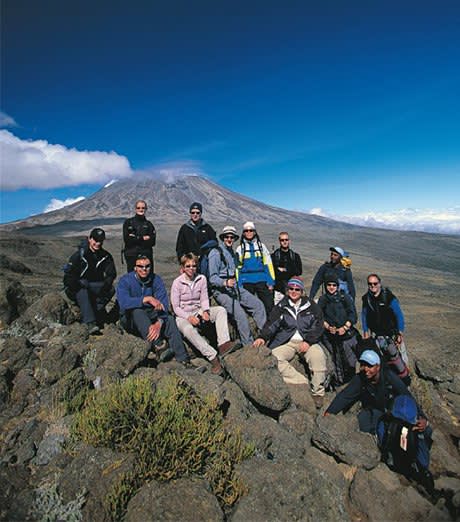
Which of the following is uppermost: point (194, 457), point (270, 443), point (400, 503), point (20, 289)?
point (20, 289)

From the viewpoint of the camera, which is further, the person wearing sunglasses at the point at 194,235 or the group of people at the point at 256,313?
the person wearing sunglasses at the point at 194,235

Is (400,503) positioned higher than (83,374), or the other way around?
(83,374)

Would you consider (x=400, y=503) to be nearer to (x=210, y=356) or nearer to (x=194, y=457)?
(x=194, y=457)

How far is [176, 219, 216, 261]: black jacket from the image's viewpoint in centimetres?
633

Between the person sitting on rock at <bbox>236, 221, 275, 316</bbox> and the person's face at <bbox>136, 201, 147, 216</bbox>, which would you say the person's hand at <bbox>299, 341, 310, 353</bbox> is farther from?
the person's face at <bbox>136, 201, 147, 216</bbox>

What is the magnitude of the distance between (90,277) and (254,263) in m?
2.98

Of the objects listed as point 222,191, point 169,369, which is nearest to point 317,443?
point 169,369

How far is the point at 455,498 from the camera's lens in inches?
129

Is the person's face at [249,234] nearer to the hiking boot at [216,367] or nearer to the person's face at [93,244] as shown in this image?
the hiking boot at [216,367]

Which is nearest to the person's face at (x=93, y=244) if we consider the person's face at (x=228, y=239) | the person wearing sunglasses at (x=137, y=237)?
the person wearing sunglasses at (x=137, y=237)

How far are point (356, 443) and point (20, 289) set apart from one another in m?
6.16

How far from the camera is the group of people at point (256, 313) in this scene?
484cm

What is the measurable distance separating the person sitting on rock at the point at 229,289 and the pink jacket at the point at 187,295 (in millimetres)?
385

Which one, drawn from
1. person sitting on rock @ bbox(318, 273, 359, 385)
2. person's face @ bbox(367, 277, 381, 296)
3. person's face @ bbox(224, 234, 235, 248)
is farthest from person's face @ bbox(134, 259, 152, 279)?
person's face @ bbox(367, 277, 381, 296)
